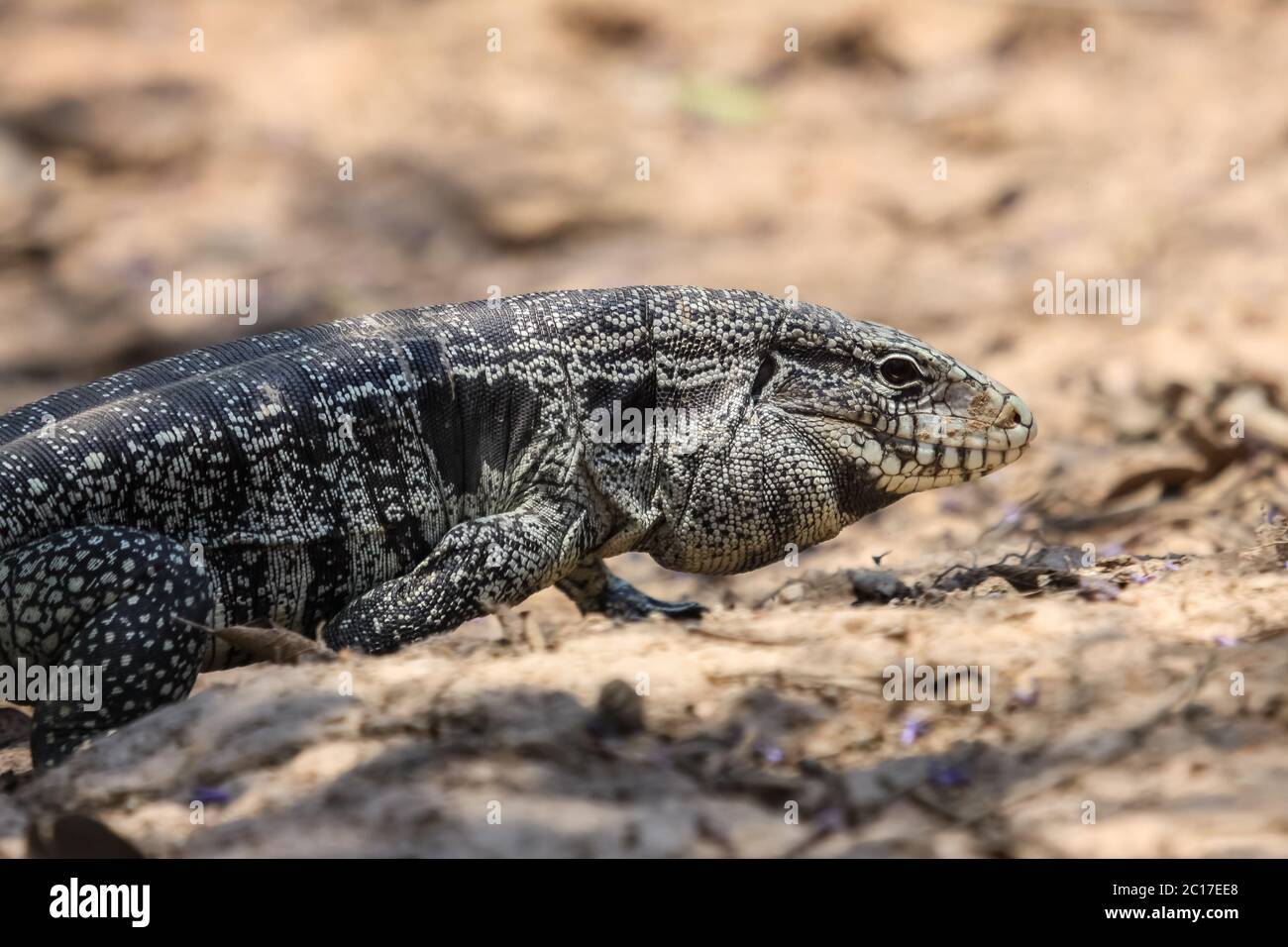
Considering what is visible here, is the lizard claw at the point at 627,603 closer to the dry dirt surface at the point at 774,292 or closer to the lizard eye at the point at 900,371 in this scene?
the dry dirt surface at the point at 774,292

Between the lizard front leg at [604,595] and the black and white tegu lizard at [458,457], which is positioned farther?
the lizard front leg at [604,595]

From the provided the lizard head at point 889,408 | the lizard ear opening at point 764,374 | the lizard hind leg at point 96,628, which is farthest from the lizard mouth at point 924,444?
the lizard hind leg at point 96,628

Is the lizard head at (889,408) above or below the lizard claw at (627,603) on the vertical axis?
above

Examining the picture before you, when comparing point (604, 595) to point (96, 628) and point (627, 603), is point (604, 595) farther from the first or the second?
point (96, 628)

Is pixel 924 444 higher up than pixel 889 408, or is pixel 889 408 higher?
pixel 889 408

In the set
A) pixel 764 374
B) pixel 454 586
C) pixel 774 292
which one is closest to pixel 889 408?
pixel 764 374

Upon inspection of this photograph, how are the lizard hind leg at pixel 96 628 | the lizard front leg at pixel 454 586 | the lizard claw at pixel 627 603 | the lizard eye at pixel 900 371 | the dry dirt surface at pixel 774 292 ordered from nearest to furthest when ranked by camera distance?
1. the dry dirt surface at pixel 774 292
2. the lizard hind leg at pixel 96 628
3. the lizard front leg at pixel 454 586
4. the lizard eye at pixel 900 371
5. the lizard claw at pixel 627 603

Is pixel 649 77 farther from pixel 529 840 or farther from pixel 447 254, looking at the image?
pixel 529 840
